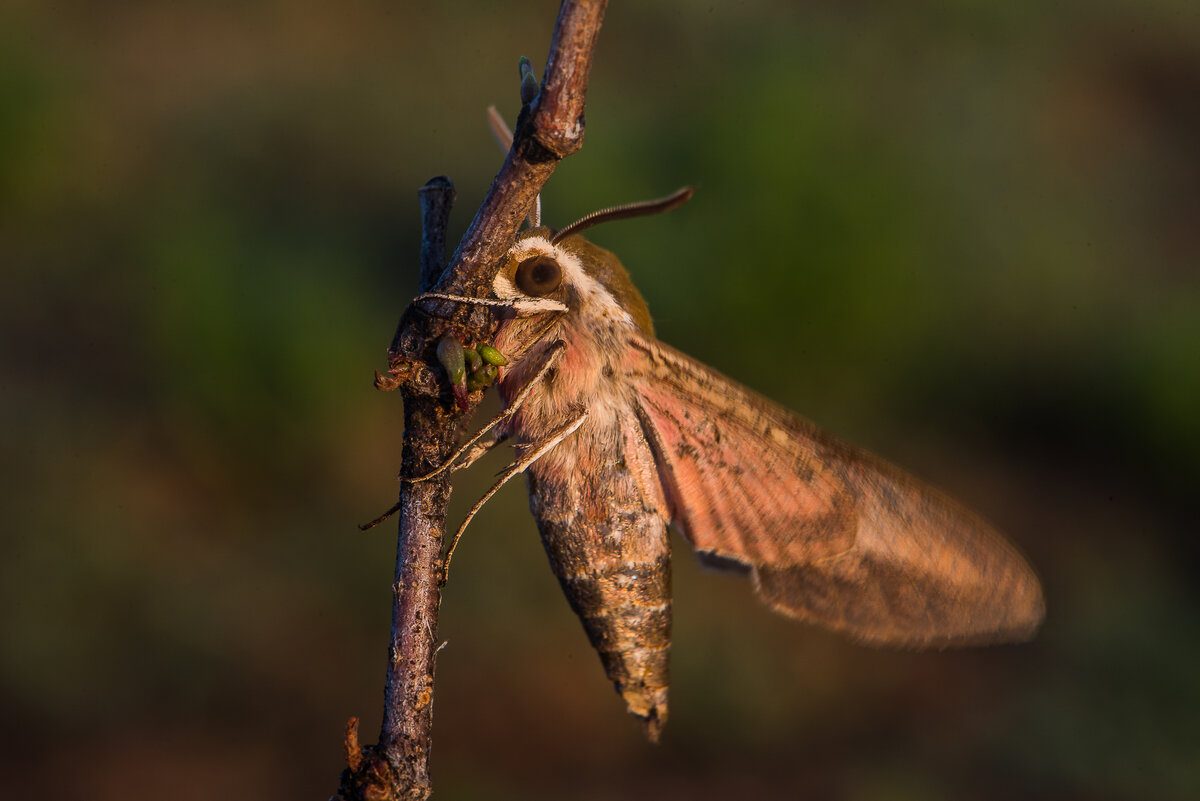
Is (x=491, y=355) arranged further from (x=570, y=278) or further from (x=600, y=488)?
(x=600, y=488)

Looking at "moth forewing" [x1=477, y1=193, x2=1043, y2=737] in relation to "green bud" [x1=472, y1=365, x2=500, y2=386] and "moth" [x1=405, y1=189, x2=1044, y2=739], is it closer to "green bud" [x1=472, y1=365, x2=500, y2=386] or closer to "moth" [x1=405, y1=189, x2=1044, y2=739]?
"moth" [x1=405, y1=189, x2=1044, y2=739]

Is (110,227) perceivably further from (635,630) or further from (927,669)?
(927,669)

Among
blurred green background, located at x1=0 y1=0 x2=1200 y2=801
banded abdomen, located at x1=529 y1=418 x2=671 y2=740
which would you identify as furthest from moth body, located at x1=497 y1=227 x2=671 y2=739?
blurred green background, located at x1=0 y1=0 x2=1200 y2=801

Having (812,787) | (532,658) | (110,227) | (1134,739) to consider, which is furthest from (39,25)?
(1134,739)

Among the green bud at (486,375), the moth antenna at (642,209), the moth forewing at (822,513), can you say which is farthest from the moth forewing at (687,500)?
the green bud at (486,375)

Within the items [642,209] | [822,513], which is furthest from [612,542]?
[642,209]

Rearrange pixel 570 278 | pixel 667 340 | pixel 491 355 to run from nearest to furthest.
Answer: pixel 491 355
pixel 570 278
pixel 667 340

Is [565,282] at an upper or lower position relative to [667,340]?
lower
